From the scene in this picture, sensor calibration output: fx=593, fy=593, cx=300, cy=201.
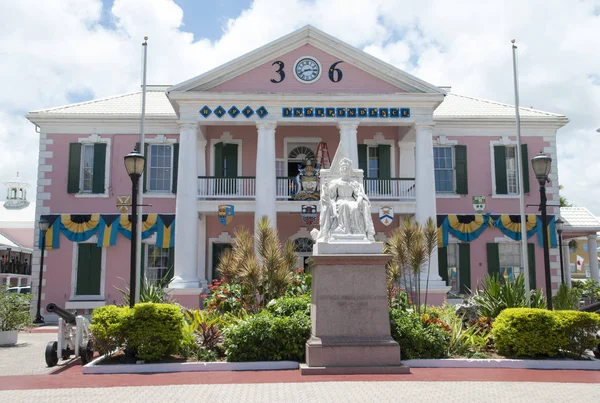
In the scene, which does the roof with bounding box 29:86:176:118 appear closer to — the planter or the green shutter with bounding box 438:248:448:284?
the planter

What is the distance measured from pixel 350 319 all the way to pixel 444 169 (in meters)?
14.0

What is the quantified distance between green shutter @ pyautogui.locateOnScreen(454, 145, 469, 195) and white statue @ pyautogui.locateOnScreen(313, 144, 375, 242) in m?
12.1

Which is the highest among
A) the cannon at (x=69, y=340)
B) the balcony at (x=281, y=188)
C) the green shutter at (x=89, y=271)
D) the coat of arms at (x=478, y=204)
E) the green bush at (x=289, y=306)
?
the balcony at (x=281, y=188)

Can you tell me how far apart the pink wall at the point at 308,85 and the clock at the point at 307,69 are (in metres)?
0.11

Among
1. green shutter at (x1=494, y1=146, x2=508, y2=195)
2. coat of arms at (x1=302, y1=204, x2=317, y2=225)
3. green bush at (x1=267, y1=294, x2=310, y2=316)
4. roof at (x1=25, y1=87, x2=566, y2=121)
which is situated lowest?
green bush at (x1=267, y1=294, x2=310, y2=316)

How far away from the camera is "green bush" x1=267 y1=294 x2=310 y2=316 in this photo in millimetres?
10805

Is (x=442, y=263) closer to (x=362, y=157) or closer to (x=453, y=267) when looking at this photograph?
(x=453, y=267)

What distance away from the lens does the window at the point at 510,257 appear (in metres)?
21.8

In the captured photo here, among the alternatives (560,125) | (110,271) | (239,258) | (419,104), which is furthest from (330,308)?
(560,125)

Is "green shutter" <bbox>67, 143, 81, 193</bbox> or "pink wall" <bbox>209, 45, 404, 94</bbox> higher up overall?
"pink wall" <bbox>209, 45, 404, 94</bbox>

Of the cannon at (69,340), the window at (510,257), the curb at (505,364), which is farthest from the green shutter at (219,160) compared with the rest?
the curb at (505,364)

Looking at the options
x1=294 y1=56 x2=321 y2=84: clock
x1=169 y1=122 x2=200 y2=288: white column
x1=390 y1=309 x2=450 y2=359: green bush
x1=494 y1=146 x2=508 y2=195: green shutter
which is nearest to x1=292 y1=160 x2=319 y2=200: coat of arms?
x1=294 y1=56 x2=321 y2=84: clock

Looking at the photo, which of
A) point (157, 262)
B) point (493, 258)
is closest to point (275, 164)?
point (157, 262)

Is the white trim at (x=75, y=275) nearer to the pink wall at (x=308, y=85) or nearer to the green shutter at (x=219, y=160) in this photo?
the green shutter at (x=219, y=160)
